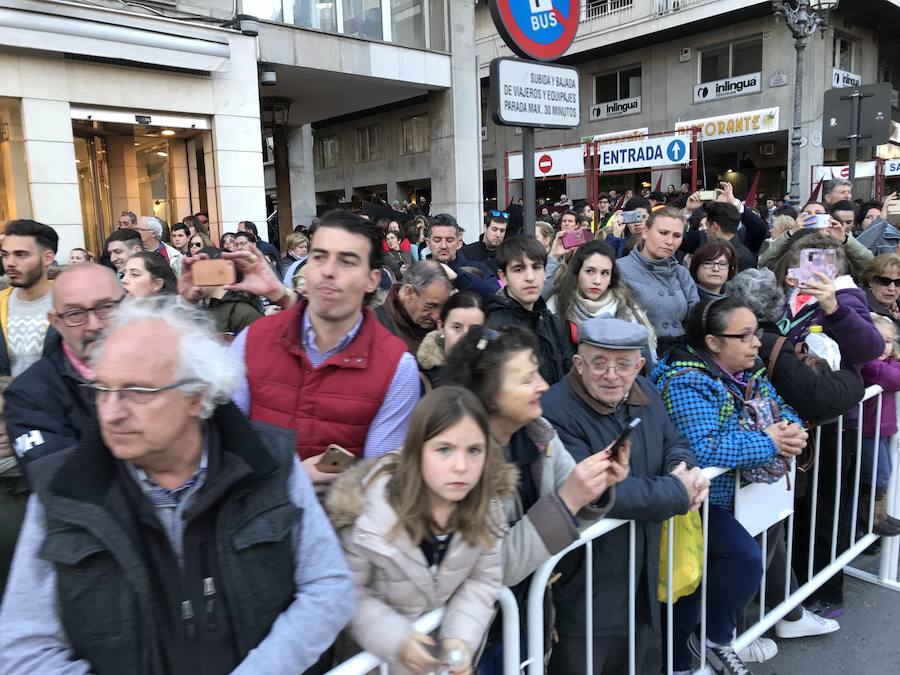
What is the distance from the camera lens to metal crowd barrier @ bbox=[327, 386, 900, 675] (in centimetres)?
210

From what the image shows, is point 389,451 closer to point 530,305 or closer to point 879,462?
point 530,305

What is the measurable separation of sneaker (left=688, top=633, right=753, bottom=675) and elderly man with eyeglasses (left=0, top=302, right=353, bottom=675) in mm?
2003

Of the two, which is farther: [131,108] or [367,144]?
[367,144]

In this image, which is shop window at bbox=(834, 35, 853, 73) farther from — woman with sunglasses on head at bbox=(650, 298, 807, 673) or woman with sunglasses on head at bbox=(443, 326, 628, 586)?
woman with sunglasses on head at bbox=(443, 326, 628, 586)

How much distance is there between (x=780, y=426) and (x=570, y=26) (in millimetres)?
2794

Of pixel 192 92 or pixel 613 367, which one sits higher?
pixel 192 92

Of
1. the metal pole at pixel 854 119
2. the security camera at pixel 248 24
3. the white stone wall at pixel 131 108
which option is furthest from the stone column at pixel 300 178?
the metal pole at pixel 854 119

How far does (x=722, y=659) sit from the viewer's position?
9.48ft

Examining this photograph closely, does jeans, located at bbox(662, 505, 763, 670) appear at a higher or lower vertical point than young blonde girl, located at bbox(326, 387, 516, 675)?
lower

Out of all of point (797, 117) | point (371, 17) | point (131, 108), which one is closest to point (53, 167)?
point (131, 108)

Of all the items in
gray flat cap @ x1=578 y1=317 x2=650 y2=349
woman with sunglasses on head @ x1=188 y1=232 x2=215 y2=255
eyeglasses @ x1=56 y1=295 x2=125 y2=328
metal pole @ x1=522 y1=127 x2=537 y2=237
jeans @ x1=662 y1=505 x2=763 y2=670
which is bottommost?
jeans @ x1=662 y1=505 x2=763 y2=670

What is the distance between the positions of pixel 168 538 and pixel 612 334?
1765 millimetres

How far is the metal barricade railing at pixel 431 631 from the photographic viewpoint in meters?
1.68

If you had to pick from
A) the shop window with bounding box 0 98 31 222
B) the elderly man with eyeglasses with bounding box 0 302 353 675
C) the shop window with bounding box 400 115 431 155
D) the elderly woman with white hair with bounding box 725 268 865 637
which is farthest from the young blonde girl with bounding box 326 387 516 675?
the shop window with bounding box 400 115 431 155
